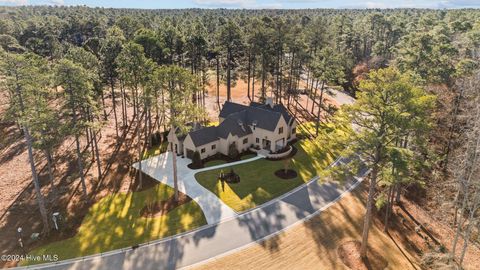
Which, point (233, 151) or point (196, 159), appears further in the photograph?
point (233, 151)

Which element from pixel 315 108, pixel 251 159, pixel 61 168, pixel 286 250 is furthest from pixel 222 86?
pixel 286 250

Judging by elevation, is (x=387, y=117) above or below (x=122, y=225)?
above

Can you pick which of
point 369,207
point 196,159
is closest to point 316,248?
point 369,207

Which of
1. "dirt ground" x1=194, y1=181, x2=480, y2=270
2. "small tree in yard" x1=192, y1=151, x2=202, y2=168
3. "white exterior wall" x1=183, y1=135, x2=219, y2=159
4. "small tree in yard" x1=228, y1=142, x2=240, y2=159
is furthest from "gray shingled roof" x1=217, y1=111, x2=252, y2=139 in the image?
"dirt ground" x1=194, y1=181, x2=480, y2=270

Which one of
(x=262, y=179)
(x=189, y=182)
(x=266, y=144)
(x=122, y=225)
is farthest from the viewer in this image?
(x=266, y=144)

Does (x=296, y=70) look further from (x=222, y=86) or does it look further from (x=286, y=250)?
(x=286, y=250)

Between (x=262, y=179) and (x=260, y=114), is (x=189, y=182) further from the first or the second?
(x=260, y=114)
